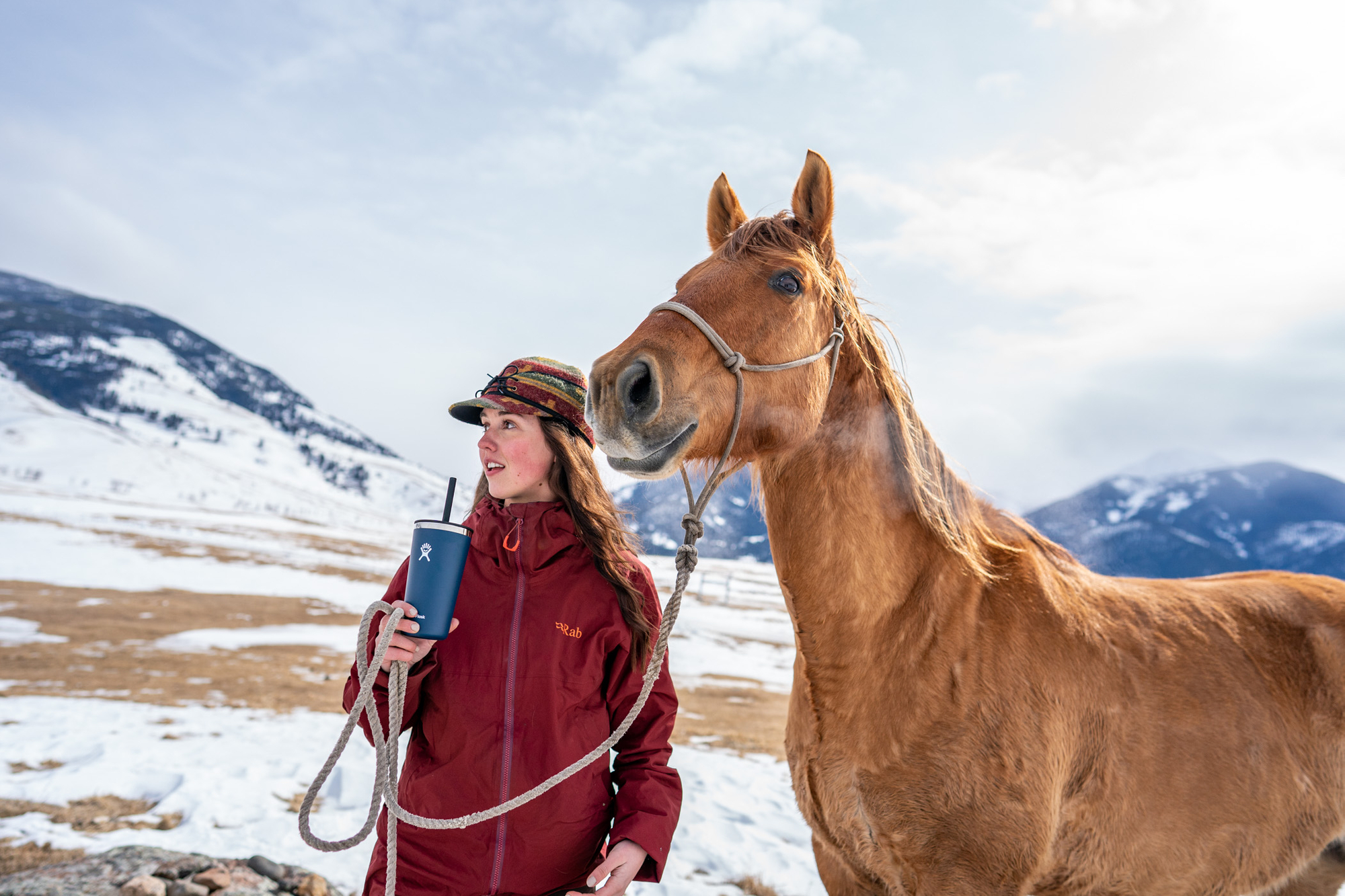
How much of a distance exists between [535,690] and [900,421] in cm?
152

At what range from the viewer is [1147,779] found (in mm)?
2186

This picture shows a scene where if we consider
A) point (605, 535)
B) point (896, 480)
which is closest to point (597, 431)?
point (605, 535)

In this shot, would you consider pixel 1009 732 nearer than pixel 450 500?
No

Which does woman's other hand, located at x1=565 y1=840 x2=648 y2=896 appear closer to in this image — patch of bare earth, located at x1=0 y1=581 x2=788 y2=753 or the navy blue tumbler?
the navy blue tumbler

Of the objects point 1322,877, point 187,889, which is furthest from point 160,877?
point 1322,877

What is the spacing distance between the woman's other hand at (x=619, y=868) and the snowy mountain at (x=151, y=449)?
79.0m

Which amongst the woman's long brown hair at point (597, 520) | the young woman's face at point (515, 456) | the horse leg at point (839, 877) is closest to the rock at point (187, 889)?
the woman's long brown hair at point (597, 520)

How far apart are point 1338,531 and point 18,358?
11971 inches

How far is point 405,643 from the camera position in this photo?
1854mm

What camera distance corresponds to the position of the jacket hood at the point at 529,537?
2.15m

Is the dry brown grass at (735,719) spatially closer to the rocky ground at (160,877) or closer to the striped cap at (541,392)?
the rocky ground at (160,877)

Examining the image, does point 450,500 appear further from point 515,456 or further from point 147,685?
point 147,685

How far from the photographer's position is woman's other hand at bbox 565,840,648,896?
1.83 metres

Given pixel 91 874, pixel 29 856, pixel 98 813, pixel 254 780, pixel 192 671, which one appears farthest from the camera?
pixel 192 671
